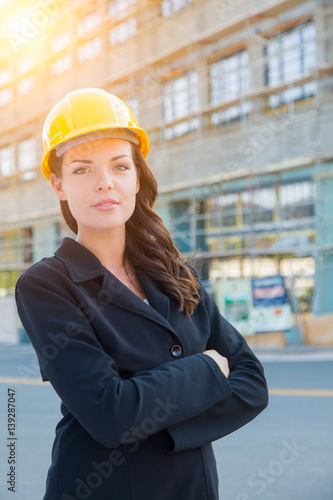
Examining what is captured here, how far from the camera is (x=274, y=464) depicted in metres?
5.04

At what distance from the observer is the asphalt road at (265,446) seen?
15.1 ft

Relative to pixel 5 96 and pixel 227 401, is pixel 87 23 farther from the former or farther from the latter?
pixel 227 401

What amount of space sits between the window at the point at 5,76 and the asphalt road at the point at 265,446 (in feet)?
72.0

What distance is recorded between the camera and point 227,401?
176 centimetres

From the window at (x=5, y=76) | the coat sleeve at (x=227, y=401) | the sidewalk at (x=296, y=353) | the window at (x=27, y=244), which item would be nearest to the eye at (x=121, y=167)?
the coat sleeve at (x=227, y=401)

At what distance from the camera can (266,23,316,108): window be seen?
15672 millimetres

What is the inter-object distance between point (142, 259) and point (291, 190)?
1453 cm

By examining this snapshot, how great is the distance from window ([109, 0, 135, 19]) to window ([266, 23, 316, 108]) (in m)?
6.11

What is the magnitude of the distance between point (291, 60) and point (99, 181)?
51.9 feet

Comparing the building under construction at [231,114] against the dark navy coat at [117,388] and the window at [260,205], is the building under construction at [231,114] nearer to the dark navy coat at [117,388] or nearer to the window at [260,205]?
the window at [260,205]

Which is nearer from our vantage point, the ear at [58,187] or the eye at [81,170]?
the eye at [81,170]

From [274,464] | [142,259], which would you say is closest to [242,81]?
[274,464]

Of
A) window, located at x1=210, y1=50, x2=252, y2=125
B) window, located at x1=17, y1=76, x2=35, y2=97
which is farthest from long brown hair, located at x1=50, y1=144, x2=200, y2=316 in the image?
window, located at x1=17, y1=76, x2=35, y2=97

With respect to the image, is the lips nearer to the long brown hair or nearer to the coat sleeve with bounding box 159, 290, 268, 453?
the long brown hair
